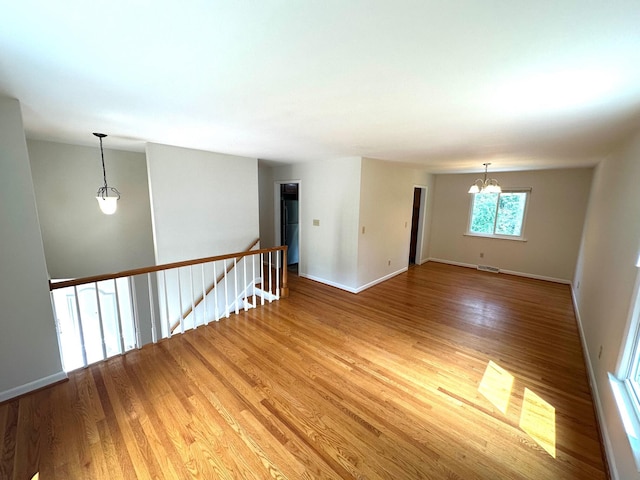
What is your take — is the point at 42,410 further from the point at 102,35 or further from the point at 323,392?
the point at 102,35

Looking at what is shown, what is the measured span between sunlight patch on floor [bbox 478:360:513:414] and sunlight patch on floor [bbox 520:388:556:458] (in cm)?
12

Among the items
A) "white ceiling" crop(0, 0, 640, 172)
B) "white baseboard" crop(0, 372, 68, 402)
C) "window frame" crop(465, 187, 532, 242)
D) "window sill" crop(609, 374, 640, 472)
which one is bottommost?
"white baseboard" crop(0, 372, 68, 402)

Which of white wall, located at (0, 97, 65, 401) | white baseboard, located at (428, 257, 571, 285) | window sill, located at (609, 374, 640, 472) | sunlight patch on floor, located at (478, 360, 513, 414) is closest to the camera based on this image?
window sill, located at (609, 374, 640, 472)

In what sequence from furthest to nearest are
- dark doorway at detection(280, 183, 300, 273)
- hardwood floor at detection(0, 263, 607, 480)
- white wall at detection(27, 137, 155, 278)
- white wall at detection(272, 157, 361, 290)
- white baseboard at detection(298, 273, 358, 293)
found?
dark doorway at detection(280, 183, 300, 273) < white baseboard at detection(298, 273, 358, 293) < white wall at detection(272, 157, 361, 290) < white wall at detection(27, 137, 155, 278) < hardwood floor at detection(0, 263, 607, 480)

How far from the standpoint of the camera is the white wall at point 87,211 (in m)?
3.51

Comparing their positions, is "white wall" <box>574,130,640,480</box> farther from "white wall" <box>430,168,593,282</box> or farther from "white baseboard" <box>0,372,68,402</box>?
"white baseboard" <box>0,372,68,402</box>

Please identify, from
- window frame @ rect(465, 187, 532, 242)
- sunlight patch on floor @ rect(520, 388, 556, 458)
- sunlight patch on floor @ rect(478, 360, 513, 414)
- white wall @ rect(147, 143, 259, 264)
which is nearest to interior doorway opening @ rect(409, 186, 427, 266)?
window frame @ rect(465, 187, 532, 242)

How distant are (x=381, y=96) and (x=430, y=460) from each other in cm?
238

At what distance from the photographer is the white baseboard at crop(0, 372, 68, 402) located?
2.01 meters

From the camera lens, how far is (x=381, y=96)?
166 centimetres

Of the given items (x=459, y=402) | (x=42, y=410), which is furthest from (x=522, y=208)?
(x=42, y=410)

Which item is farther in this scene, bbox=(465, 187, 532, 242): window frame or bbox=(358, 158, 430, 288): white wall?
bbox=(465, 187, 532, 242): window frame

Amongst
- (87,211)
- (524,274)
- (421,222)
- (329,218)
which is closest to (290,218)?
(329,218)

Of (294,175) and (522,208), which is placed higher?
(294,175)
